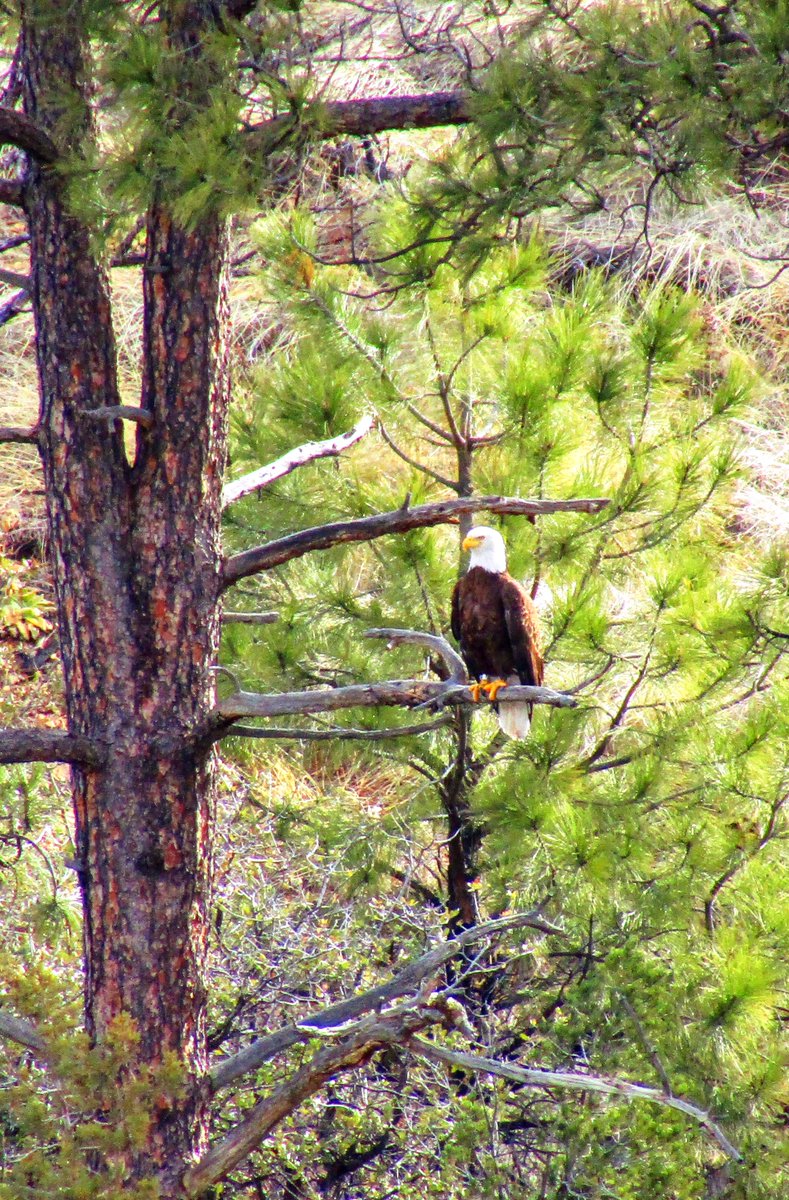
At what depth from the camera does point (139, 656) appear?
9.89ft

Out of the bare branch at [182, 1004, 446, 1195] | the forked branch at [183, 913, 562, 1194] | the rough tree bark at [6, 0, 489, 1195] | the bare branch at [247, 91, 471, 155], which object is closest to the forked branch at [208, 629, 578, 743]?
the rough tree bark at [6, 0, 489, 1195]

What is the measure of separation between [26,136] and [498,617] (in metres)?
2.12

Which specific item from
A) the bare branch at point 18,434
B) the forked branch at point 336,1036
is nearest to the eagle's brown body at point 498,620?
the forked branch at point 336,1036

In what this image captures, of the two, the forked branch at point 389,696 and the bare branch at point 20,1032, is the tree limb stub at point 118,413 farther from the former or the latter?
the bare branch at point 20,1032

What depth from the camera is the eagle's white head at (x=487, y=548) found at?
4.21m

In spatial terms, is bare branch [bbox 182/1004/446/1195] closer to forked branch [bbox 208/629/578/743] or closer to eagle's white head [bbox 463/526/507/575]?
forked branch [bbox 208/629/578/743]

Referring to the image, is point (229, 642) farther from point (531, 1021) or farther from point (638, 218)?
point (638, 218)

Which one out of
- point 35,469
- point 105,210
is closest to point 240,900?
point 105,210

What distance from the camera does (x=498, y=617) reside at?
4.17 m

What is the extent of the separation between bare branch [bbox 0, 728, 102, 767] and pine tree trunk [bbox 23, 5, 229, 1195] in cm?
6

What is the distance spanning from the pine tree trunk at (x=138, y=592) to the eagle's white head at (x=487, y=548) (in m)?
1.37

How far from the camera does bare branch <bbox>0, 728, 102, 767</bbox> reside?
9.10 feet

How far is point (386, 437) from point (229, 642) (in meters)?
0.94

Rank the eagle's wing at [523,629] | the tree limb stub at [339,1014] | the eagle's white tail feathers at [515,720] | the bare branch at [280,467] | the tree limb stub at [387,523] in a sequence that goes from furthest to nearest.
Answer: the eagle's white tail feathers at [515,720], the eagle's wing at [523,629], the bare branch at [280,467], the tree limb stub at [339,1014], the tree limb stub at [387,523]
